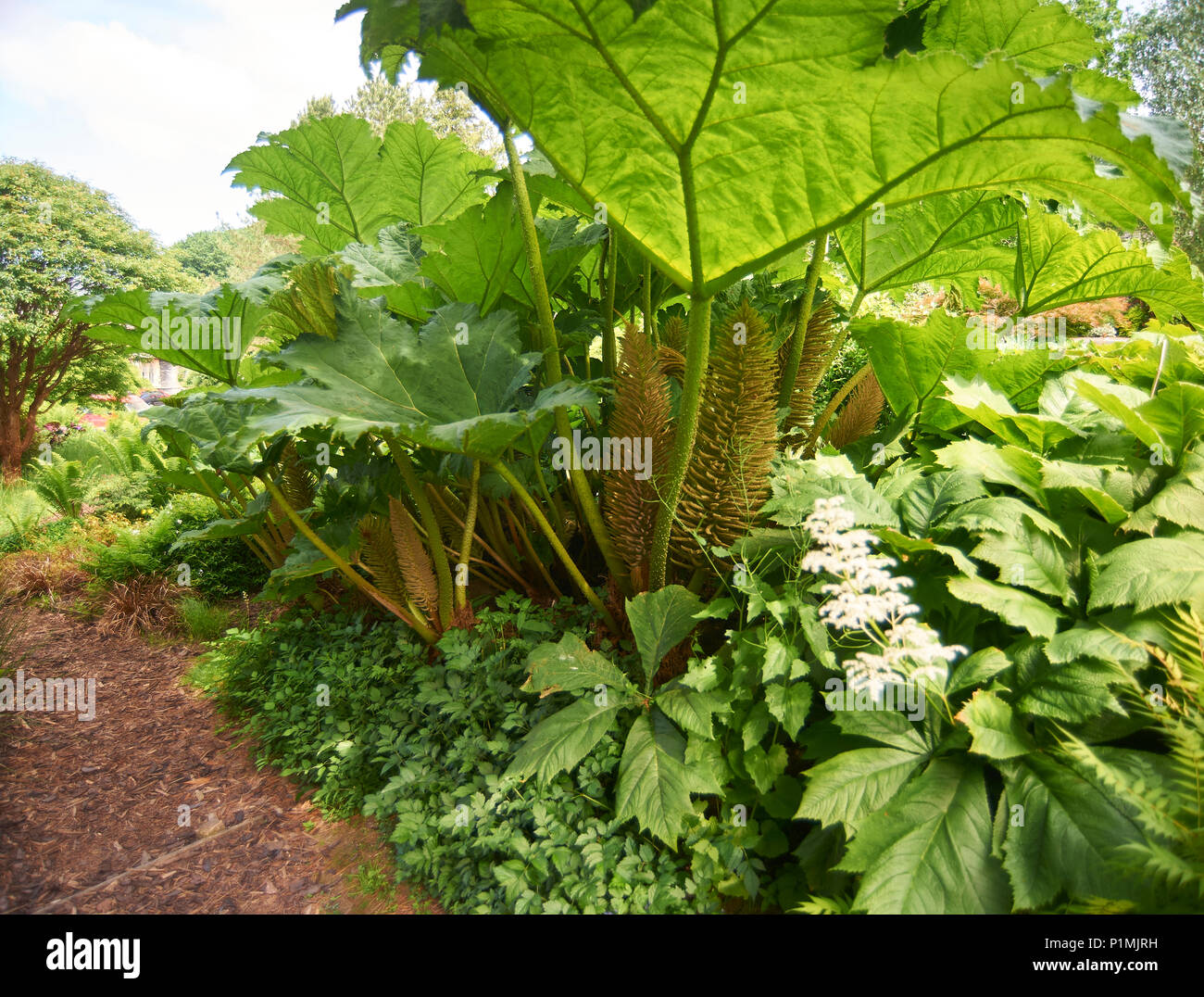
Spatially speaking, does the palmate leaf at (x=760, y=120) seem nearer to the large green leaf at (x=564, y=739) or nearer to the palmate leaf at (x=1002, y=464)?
the palmate leaf at (x=1002, y=464)

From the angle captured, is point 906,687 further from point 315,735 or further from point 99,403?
point 99,403

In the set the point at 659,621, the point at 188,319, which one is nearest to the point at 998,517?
the point at 659,621

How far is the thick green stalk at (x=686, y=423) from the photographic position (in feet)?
5.04

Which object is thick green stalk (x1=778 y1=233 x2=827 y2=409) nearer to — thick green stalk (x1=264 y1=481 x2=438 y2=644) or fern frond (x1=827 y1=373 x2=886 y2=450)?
fern frond (x1=827 y1=373 x2=886 y2=450)

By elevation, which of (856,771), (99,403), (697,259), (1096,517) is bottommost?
(856,771)

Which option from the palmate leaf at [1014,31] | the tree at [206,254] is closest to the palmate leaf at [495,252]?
the palmate leaf at [1014,31]

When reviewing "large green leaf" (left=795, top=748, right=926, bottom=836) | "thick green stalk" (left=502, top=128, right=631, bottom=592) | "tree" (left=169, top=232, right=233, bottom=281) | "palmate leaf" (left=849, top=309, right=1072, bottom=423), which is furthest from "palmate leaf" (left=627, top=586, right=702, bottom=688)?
"tree" (left=169, top=232, right=233, bottom=281)

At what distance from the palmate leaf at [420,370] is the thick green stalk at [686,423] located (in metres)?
0.27

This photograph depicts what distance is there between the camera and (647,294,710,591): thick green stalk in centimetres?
154

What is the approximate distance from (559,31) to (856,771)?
158cm

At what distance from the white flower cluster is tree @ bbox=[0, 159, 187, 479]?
11728 mm

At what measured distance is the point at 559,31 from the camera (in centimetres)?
124

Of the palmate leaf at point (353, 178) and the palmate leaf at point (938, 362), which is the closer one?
the palmate leaf at point (938, 362)
